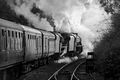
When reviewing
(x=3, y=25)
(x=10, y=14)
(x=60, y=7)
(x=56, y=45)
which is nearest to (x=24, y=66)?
(x=3, y=25)

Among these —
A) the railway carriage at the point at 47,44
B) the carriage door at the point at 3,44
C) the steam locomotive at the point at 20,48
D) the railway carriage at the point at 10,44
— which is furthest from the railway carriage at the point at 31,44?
the carriage door at the point at 3,44

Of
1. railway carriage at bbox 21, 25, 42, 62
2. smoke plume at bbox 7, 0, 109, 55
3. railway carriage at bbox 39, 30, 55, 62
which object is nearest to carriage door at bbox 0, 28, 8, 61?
railway carriage at bbox 21, 25, 42, 62

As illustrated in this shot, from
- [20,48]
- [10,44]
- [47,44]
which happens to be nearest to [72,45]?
[47,44]

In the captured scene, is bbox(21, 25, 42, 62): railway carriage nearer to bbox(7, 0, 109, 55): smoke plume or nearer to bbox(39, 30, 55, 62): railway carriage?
bbox(39, 30, 55, 62): railway carriage

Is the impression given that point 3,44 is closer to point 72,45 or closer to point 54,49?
point 54,49

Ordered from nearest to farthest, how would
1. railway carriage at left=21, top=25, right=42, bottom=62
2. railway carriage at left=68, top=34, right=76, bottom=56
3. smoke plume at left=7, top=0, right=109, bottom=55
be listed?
1. railway carriage at left=21, top=25, right=42, bottom=62
2. railway carriage at left=68, top=34, right=76, bottom=56
3. smoke plume at left=7, top=0, right=109, bottom=55

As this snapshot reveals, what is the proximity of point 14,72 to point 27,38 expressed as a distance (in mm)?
2844

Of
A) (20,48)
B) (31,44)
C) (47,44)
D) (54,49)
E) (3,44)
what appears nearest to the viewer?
(3,44)

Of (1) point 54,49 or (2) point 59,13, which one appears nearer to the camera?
(1) point 54,49

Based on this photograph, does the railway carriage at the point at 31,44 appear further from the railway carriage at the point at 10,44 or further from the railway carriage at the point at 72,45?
the railway carriage at the point at 72,45

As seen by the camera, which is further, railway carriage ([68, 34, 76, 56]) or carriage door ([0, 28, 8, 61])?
railway carriage ([68, 34, 76, 56])

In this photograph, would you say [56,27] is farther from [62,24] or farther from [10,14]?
[10,14]

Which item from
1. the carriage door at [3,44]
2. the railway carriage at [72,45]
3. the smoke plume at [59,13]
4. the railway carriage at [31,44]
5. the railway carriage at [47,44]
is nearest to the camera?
the carriage door at [3,44]

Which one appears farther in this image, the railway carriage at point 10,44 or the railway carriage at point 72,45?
the railway carriage at point 72,45
